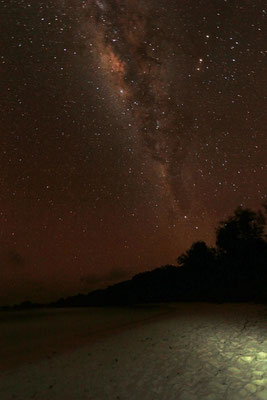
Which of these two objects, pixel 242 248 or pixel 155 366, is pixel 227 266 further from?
pixel 155 366

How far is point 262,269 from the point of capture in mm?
32500

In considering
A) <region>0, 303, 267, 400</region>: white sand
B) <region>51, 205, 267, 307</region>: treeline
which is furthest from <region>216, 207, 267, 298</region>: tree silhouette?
<region>0, 303, 267, 400</region>: white sand

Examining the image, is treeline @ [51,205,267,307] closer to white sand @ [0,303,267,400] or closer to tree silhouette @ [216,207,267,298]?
tree silhouette @ [216,207,267,298]

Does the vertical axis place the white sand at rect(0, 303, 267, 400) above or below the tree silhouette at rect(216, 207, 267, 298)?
below

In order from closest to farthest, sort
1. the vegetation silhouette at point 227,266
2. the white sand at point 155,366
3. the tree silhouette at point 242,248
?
the white sand at point 155,366
the vegetation silhouette at point 227,266
the tree silhouette at point 242,248

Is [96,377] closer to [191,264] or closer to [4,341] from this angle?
[4,341]

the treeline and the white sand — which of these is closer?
the white sand

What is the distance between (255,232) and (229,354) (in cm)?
2853

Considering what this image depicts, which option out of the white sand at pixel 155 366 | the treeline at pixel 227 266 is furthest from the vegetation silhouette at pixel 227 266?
the white sand at pixel 155 366

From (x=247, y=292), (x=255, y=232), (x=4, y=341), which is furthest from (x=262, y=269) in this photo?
(x=4, y=341)

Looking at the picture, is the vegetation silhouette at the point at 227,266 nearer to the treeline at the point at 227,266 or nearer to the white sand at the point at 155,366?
the treeline at the point at 227,266

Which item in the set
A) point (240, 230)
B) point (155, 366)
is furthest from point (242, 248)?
point (155, 366)

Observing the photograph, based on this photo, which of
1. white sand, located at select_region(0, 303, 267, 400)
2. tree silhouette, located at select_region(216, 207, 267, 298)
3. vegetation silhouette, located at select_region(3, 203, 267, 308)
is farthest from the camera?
tree silhouette, located at select_region(216, 207, 267, 298)

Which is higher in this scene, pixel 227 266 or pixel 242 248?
pixel 242 248
